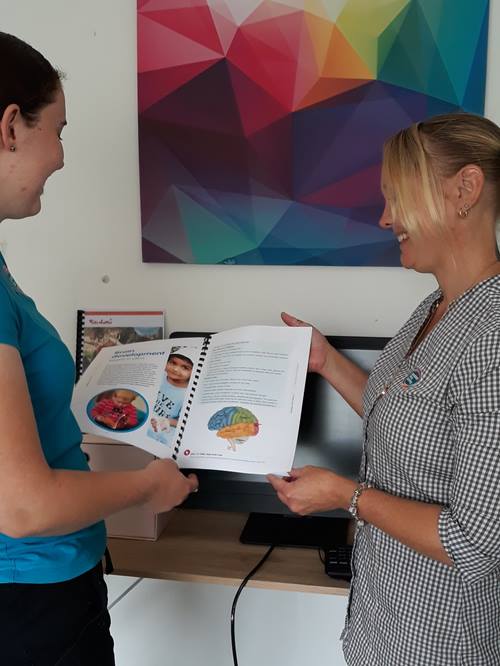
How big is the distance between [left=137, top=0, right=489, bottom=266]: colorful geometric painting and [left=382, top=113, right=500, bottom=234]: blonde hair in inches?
21.8

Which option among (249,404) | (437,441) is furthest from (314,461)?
(437,441)

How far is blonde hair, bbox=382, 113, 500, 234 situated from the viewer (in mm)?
954

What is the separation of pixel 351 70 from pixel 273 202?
354 mm

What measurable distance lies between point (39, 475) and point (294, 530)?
0.82m

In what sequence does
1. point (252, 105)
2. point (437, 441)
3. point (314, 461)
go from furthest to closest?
1. point (252, 105)
2. point (314, 461)
3. point (437, 441)

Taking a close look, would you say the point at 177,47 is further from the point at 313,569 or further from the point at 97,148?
the point at 313,569

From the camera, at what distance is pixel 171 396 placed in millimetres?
1264

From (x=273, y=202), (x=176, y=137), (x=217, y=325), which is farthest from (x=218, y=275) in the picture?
(x=176, y=137)

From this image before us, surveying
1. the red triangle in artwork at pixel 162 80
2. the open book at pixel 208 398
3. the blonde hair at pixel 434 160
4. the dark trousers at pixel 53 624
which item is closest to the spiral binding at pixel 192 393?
the open book at pixel 208 398

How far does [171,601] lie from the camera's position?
1.86 m

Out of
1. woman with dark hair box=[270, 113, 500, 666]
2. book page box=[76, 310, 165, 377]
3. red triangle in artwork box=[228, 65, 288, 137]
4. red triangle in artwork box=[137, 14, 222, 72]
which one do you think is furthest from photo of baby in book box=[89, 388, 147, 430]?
red triangle in artwork box=[137, 14, 222, 72]

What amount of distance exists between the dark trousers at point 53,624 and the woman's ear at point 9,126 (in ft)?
1.99

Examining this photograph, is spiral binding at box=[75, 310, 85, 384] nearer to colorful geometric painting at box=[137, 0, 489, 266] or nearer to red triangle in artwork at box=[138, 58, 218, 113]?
colorful geometric painting at box=[137, 0, 489, 266]

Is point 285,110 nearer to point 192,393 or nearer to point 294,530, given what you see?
point 192,393
